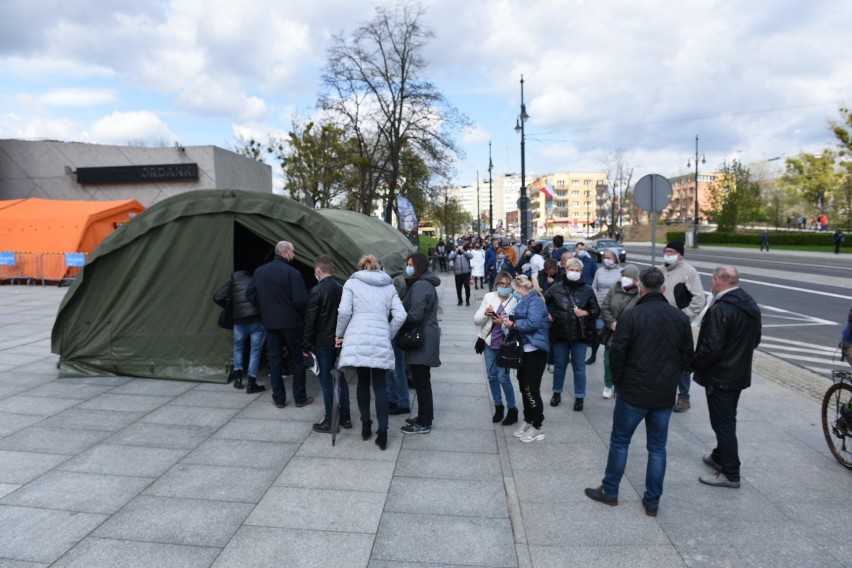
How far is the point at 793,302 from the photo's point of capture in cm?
1656

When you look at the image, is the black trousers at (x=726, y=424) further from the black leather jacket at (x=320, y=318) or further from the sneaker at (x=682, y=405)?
the black leather jacket at (x=320, y=318)

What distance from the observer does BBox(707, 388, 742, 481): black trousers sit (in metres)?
4.67

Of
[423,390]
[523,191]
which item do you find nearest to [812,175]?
[523,191]

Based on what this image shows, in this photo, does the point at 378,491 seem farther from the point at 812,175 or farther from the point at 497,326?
the point at 812,175

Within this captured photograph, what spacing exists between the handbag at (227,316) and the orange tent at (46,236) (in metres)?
14.9

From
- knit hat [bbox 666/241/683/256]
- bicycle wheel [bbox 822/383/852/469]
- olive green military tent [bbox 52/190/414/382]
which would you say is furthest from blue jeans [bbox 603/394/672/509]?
olive green military tent [bbox 52/190/414/382]

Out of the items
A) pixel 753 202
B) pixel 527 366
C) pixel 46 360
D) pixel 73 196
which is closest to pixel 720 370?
pixel 527 366

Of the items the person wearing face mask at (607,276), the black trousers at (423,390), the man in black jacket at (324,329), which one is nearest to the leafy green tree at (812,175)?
the person wearing face mask at (607,276)

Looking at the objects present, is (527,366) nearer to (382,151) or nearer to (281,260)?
(281,260)

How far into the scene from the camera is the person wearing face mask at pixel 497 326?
5.92m

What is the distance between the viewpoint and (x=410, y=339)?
5727 millimetres

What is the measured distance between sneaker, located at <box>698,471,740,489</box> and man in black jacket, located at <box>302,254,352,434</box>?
345 cm

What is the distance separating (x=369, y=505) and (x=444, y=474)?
2.78ft

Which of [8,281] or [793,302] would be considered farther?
[8,281]
